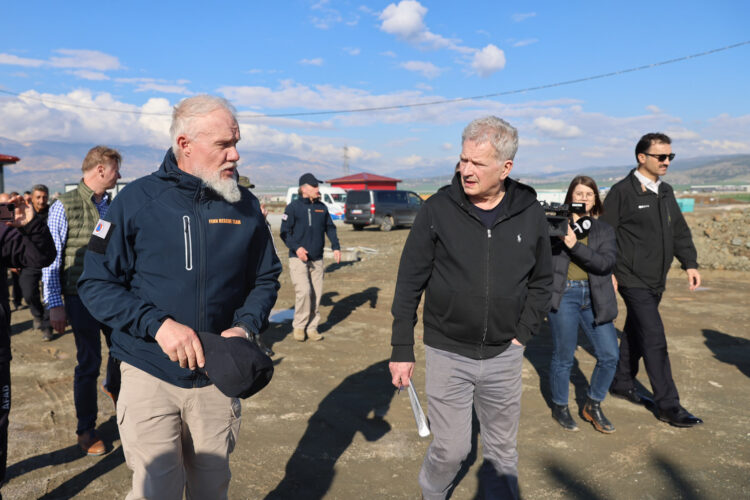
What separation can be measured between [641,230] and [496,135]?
248cm

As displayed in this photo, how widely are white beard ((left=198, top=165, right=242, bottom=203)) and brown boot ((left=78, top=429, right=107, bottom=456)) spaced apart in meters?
A: 2.57

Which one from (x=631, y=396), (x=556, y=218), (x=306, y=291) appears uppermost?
(x=556, y=218)

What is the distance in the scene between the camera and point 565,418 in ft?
13.6

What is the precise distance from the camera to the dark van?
23.5 meters

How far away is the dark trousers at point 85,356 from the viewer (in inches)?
139

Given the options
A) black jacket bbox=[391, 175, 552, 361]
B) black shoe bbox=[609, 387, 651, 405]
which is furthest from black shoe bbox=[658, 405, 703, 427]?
black jacket bbox=[391, 175, 552, 361]

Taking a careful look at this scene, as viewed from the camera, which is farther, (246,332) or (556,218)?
(556,218)

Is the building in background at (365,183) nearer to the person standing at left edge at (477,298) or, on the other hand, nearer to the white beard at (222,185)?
the person standing at left edge at (477,298)

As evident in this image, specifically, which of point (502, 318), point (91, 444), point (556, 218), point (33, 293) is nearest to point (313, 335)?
point (91, 444)

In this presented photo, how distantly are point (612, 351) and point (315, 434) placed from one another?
7.97 feet

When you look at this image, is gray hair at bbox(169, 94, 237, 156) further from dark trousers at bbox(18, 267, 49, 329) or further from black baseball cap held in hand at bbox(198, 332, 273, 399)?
dark trousers at bbox(18, 267, 49, 329)

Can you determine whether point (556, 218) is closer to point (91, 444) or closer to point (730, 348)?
point (91, 444)

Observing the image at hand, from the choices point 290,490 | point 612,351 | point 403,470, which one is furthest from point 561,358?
point 290,490

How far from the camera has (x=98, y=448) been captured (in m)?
3.62
